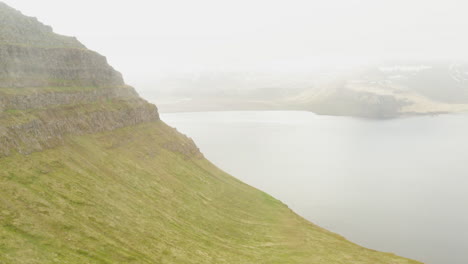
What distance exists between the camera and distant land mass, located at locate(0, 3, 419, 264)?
42.4 meters

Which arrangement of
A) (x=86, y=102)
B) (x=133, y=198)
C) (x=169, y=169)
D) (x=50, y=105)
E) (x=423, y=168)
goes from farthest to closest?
(x=423, y=168)
(x=169, y=169)
(x=86, y=102)
(x=50, y=105)
(x=133, y=198)

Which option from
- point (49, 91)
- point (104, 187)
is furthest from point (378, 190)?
point (49, 91)

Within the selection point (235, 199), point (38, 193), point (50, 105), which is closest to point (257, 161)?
point (235, 199)

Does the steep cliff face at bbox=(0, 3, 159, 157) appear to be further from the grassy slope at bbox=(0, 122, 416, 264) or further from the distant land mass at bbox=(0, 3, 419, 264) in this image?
the grassy slope at bbox=(0, 122, 416, 264)

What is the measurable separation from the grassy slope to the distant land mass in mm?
228

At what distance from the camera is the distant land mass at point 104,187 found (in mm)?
42375

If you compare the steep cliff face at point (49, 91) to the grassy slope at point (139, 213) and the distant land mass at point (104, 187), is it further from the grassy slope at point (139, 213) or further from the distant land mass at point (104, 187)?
the grassy slope at point (139, 213)

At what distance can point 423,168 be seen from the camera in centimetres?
15175

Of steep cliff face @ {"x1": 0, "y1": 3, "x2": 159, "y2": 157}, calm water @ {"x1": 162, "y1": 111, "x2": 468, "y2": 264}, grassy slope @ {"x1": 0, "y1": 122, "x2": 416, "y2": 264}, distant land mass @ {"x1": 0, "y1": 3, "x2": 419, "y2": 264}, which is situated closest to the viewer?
grassy slope @ {"x1": 0, "y1": 122, "x2": 416, "y2": 264}

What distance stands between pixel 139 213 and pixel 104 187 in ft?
29.9

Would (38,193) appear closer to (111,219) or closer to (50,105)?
(111,219)

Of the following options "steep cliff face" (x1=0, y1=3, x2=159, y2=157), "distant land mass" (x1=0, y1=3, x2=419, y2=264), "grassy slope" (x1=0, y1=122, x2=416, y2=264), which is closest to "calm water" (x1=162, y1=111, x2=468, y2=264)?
"grassy slope" (x1=0, y1=122, x2=416, y2=264)

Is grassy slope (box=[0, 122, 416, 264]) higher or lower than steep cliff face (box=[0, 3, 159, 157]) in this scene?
lower

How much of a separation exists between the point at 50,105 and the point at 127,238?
39.2 meters
